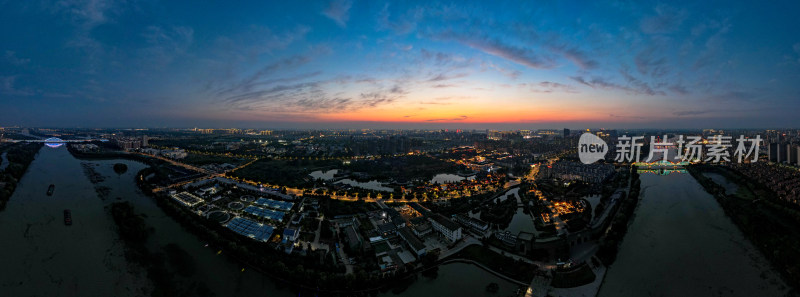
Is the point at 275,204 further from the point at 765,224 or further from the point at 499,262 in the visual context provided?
the point at 765,224

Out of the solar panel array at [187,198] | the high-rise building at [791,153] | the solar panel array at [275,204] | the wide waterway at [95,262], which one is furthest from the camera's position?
the high-rise building at [791,153]

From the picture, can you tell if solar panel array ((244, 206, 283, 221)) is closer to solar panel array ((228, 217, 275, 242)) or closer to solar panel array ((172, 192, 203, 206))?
solar panel array ((228, 217, 275, 242))

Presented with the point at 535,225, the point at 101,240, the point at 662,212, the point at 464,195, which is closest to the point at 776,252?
the point at 662,212

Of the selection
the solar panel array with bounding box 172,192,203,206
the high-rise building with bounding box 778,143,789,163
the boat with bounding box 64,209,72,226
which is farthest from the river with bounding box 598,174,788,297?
the high-rise building with bounding box 778,143,789,163

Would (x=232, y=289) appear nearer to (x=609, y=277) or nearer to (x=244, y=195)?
(x=244, y=195)

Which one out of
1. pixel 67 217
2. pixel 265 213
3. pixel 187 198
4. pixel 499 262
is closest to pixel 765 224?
pixel 499 262

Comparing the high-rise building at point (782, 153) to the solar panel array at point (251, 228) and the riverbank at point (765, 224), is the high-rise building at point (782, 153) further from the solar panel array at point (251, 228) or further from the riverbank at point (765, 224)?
the solar panel array at point (251, 228)

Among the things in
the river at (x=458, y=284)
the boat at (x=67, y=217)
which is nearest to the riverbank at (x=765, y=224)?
the river at (x=458, y=284)
